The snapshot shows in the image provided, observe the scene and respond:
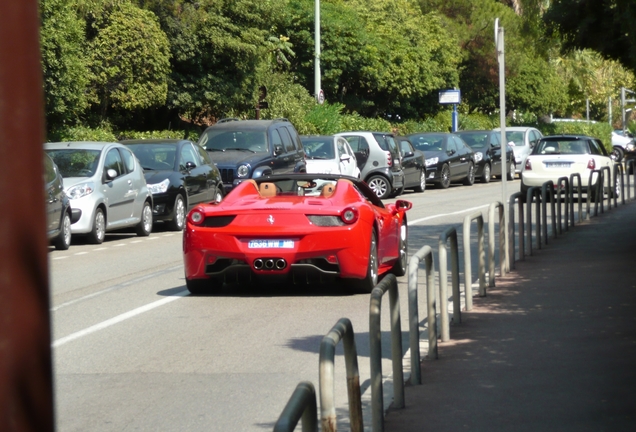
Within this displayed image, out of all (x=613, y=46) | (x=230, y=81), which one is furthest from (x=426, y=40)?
(x=613, y=46)

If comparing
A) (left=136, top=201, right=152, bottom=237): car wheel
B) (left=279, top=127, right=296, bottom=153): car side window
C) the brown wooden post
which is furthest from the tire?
(left=279, top=127, right=296, bottom=153): car side window

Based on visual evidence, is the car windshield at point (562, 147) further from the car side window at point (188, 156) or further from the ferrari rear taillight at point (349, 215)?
the ferrari rear taillight at point (349, 215)

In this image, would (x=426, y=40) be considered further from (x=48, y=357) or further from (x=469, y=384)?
(x=48, y=357)

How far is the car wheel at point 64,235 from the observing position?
680 inches

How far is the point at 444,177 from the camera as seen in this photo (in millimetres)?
35469

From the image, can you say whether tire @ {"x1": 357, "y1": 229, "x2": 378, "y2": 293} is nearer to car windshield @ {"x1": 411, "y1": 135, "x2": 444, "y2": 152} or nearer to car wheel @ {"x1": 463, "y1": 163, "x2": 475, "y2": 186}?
car windshield @ {"x1": 411, "y1": 135, "x2": 444, "y2": 152}

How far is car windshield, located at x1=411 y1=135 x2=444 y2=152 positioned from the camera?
3634cm

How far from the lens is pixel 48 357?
1589mm

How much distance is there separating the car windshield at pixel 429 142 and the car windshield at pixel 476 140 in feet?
11.1

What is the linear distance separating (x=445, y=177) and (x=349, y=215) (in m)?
24.4

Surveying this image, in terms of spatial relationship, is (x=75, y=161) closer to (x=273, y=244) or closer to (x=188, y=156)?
(x=188, y=156)

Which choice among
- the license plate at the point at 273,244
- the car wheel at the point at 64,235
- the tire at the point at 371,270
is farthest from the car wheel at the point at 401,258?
the car wheel at the point at 64,235

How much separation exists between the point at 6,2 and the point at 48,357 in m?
0.49

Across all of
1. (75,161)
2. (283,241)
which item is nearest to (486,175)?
(75,161)
